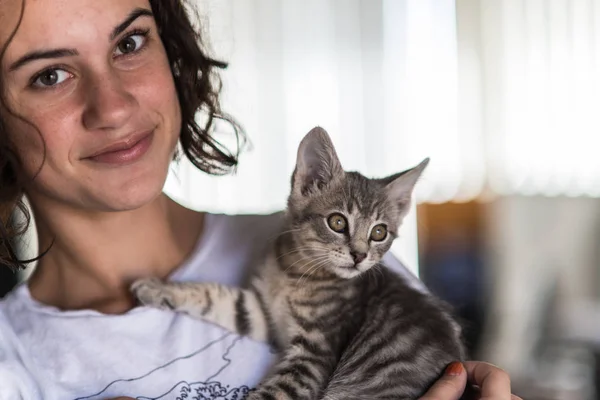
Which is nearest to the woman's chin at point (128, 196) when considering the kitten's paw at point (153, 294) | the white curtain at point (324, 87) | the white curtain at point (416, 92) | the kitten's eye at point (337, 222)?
the kitten's paw at point (153, 294)

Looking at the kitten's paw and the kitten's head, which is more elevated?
the kitten's head

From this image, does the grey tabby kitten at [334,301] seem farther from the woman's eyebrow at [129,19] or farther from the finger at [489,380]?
the woman's eyebrow at [129,19]

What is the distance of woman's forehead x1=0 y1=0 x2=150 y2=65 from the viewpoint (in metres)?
0.76

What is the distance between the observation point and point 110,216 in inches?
35.9

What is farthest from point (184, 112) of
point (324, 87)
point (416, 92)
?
point (416, 92)

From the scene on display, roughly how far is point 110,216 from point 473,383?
51 cm

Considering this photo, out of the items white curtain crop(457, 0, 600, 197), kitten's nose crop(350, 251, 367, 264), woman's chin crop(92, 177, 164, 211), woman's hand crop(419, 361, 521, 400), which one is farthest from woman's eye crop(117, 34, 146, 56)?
white curtain crop(457, 0, 600, 197)

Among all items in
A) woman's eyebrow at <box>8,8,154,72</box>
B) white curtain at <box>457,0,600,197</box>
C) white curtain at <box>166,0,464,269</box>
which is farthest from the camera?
white curtain at <box>457,0,600,197</box>

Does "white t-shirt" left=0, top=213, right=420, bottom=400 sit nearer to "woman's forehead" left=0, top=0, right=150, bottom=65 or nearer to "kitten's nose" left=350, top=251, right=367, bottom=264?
"kitten's nose" left=350, top=251, right=367, bottom=264

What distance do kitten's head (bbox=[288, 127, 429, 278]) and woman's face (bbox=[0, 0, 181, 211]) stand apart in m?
0.19

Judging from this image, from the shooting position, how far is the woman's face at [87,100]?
762 millimetres

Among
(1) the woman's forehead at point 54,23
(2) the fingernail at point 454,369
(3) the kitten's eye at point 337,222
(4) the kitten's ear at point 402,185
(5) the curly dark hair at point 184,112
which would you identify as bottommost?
(2) the fingernail at point 454,369

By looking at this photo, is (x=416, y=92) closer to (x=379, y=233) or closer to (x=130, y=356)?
(x=379, y=233)

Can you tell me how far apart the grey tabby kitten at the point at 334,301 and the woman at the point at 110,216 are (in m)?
0.03
